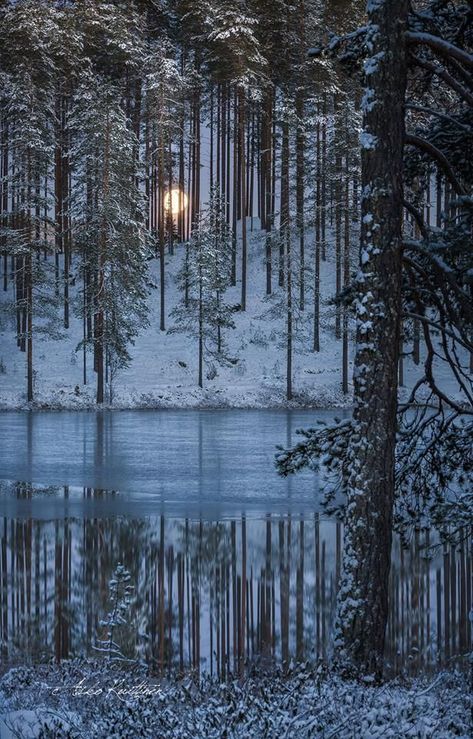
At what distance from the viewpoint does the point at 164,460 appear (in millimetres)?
24328

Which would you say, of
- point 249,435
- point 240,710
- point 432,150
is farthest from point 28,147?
point 240,710

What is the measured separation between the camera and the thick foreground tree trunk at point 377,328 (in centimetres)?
684

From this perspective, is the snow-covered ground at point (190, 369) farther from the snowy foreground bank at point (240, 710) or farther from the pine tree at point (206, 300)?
the snowy foreground bank at point (240, 710)

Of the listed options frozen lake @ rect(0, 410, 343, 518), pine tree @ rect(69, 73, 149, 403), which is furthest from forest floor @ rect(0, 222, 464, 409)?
frozen lake @ rect(0, 410, 343, 518)

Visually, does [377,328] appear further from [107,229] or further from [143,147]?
[143,147]

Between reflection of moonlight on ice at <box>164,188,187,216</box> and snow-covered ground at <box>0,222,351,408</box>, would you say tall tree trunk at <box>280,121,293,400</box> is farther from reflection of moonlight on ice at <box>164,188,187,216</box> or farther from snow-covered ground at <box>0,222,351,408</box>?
reflection of moonlight on ice at <box>164,188,187,216</box>

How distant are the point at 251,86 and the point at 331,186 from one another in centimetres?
746

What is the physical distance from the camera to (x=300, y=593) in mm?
10711

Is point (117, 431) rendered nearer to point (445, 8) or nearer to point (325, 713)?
point (445, 8)

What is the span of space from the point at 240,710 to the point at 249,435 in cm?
2533

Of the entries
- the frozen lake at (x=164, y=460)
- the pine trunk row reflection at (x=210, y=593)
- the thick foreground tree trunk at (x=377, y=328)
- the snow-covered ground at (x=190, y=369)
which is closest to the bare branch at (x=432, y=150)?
the thick foreground tree trunk at (x=377, y=328)

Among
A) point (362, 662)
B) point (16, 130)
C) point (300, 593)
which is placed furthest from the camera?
point (16, 130)

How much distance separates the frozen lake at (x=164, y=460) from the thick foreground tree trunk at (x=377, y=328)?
9347mm

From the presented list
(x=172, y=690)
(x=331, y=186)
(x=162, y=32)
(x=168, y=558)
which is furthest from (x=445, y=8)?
(x=162, y=32)
